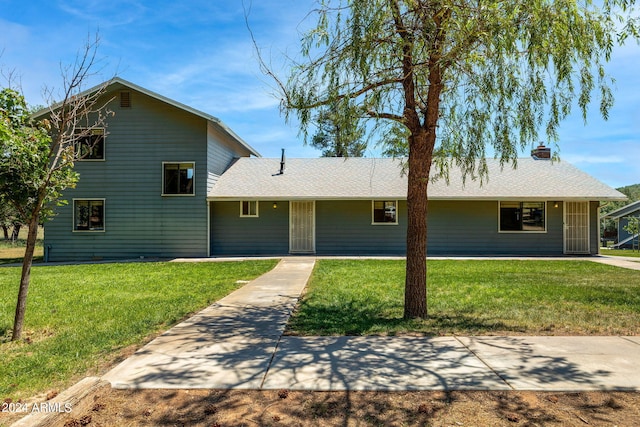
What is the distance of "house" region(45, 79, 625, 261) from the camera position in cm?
1588

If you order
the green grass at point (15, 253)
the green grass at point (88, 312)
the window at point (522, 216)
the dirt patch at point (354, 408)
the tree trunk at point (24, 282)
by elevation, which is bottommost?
the green grass at point (15, 253)

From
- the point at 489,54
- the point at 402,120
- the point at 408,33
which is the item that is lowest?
the point at 402,120

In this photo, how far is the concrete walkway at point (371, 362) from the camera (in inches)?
135

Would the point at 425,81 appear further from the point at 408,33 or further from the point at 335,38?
the point at 335,38

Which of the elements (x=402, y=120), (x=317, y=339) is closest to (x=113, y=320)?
(x=317, y=339)

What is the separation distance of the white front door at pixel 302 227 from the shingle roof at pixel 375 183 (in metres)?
0.75

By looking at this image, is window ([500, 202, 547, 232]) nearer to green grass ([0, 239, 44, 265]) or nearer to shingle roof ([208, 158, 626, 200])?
shingle roof ([208, 158, 626, 200])

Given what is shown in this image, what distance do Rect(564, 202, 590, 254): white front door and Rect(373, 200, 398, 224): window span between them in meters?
6.81

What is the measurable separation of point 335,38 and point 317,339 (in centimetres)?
392

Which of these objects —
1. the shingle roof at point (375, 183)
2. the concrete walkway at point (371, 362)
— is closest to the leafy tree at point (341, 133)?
the concrete walkway at point (371, 362)

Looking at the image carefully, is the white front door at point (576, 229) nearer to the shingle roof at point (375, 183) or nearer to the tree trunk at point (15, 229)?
the shingle roof at point (375, 183)

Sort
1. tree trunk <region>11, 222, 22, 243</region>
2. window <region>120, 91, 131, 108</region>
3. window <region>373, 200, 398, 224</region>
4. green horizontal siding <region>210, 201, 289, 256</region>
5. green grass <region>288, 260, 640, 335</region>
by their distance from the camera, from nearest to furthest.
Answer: green grass <region>288, 260, 640, 335</region> → window <region>120, 91, 131, 108</region> → green horizontal siding <region>210, 201, 289, 256</region> → window <region>373, 200, 398, 224</region> → tree trunk <region>11, 222, 22, 243</region>

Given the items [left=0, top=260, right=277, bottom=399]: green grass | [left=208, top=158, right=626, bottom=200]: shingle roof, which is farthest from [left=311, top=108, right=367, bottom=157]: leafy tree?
[left=208, top=158, right=626, bottom=200]: shingle roof

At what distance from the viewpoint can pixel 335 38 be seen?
18.5 feet
